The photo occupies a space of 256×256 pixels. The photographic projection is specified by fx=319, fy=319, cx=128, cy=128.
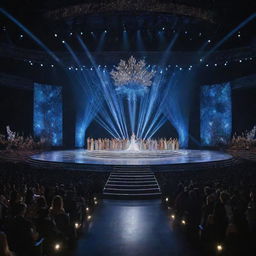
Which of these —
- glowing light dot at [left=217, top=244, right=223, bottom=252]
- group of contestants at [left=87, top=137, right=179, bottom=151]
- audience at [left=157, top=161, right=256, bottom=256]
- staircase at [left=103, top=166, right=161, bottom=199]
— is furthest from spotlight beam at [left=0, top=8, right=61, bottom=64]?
glowing light dot at [left=217, top=244, right=223, bottom=252]

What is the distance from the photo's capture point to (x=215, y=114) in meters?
23.4

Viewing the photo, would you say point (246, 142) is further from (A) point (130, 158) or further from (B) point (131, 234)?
(B) point (131, 234)

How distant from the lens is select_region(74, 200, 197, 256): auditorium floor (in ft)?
18.6

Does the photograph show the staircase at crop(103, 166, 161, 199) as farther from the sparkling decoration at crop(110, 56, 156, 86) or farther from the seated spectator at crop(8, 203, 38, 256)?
the sparkling decoration at crop(110, 56, 156, 86)

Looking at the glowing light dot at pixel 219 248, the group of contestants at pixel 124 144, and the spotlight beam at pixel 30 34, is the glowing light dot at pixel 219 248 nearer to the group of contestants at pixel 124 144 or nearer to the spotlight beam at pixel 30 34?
the spotlight beam at pixel 30 34

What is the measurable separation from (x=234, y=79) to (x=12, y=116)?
1512cm

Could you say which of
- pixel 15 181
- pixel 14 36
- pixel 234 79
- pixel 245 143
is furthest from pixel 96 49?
pixel 15 181

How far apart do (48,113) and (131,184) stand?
14.1m

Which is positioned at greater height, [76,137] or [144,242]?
[76,137]

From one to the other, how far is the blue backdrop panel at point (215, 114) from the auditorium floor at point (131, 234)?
1465 cm

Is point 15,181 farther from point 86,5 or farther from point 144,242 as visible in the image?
point 86,5

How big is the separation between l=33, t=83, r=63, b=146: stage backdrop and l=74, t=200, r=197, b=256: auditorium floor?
15.1 meters

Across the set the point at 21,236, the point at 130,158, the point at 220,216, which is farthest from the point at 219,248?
the point at 130,158

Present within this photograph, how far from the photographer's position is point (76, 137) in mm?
24531
